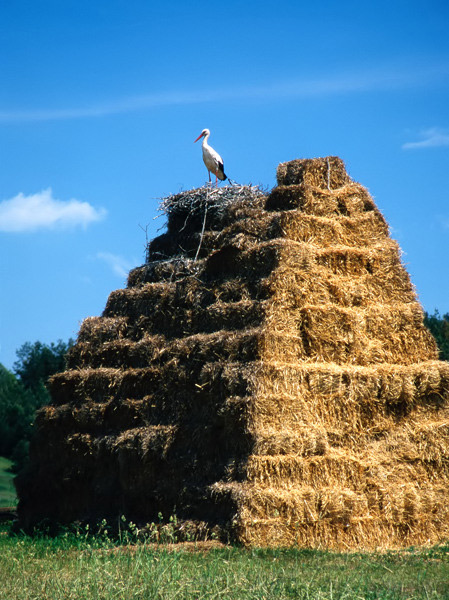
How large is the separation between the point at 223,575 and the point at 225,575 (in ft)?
0.27

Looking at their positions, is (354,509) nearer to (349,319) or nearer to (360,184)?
(349,319)

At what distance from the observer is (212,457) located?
443 inches

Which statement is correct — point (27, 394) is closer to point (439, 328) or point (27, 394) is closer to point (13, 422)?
point (13, 422)

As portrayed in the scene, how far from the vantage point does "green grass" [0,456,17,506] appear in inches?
1007

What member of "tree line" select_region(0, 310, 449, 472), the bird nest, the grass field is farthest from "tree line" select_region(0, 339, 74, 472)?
the grass field

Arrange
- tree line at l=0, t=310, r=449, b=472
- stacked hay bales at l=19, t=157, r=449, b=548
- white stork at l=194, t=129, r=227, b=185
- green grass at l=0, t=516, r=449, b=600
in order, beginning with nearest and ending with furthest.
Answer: green grass at l=0, t=516, r=449, b=600 → stacked hay bales at l=19, t=157, r=449, b=548 → white stork at l=194, t=129, r=227, b=185 → tree line at l=0, t=310, r=449, b=472

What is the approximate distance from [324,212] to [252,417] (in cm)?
424

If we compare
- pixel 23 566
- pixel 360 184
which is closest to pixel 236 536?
pixel 23 566

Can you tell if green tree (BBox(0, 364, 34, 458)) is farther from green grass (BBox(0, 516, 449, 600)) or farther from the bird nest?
green grass (BBox(0, 516, 449, 600))

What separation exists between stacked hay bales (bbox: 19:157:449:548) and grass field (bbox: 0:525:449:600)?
3.97ft

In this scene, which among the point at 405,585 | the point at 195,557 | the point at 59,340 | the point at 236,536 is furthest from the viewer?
the point at 59,340

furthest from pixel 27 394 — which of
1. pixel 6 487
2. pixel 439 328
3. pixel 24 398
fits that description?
pixel 439 328

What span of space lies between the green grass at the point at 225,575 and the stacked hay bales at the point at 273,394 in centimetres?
123

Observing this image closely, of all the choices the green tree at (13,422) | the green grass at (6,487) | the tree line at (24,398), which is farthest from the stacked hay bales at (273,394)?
the green tree at (13,422)
